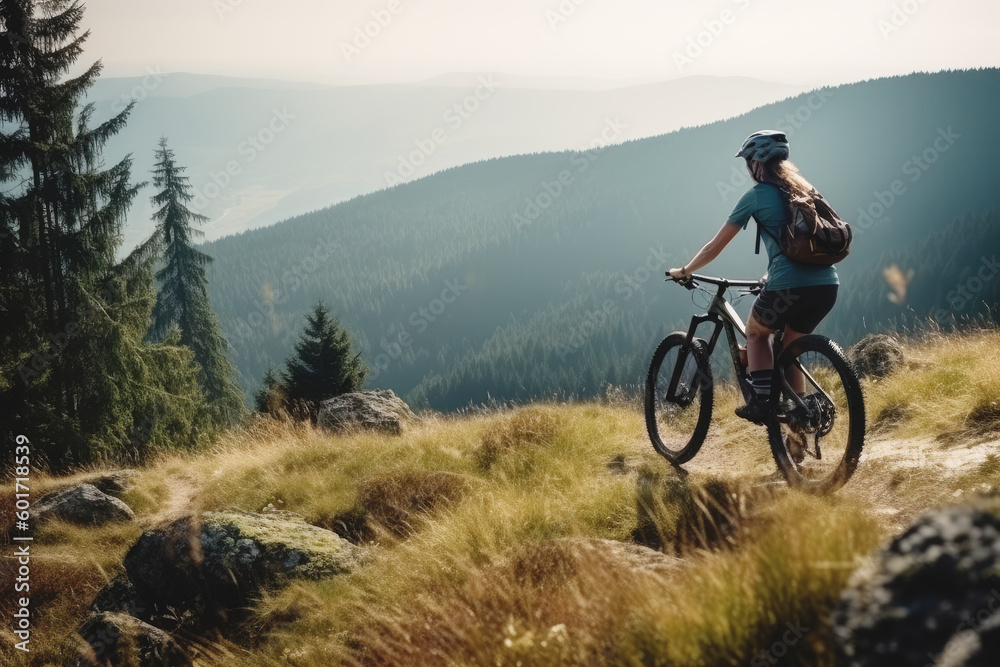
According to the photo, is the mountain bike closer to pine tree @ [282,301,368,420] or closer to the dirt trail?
the dirt trail

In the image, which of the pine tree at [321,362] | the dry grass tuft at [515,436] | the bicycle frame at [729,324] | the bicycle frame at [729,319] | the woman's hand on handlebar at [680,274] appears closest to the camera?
the bicycle frame at [729,324]

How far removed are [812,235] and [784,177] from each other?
0.49 meters

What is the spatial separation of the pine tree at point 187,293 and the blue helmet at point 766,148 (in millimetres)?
33115

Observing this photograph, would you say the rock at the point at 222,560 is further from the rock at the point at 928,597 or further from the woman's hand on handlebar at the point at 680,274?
the rock at the point at 928,597

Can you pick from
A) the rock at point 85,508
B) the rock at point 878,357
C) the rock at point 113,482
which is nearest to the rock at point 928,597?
the rock at point 878,357

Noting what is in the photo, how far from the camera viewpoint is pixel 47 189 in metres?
16.8

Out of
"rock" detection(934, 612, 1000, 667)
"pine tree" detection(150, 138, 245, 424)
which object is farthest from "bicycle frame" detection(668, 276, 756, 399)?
"pine tree" detection(150, 138, 245, 424)

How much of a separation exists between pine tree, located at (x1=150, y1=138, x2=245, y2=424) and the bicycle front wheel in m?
31.4

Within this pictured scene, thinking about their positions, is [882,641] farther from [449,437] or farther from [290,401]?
[290,401]

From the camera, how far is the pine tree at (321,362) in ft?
96.8

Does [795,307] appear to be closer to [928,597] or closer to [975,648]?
[928,597]

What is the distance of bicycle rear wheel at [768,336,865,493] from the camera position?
13.4 ft

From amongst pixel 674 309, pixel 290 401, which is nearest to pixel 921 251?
pixel 674 309

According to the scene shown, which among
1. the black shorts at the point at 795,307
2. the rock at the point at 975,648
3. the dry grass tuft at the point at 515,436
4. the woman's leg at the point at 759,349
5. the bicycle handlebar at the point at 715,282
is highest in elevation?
the bicycle handlebar at the point at 715,282
